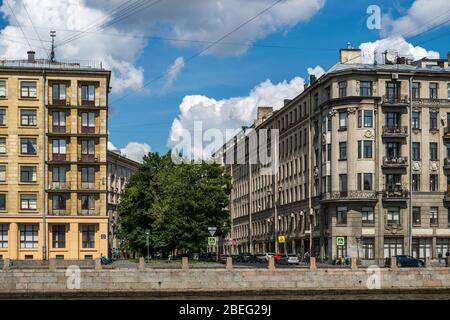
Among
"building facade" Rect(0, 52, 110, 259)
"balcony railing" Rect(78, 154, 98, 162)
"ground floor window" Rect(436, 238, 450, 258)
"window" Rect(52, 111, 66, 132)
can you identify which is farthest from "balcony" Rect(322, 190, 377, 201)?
"window" Rect(52, 111, 66, 132)

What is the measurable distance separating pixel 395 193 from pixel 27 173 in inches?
1592

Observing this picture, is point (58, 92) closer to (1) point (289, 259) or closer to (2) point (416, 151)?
(1) point (289, 259)

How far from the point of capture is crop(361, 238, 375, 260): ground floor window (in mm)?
93375

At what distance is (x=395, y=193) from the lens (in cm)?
9419

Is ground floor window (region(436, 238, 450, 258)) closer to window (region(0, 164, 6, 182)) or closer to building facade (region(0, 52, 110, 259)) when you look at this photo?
building facade (region(0, 52, 110, 259))

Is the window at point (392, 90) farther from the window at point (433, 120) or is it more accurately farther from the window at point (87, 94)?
the window at point (87, 94)

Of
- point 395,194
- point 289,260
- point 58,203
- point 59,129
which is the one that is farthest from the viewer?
point 395,194

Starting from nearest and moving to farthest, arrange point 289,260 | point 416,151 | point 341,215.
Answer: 1. point 289,260
2. point 341,215
3. point 416,151

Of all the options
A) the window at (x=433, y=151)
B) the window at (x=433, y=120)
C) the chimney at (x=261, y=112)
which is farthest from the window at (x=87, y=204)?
the chimney at (x=261, y=112)

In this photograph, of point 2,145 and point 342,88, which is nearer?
point 2,145

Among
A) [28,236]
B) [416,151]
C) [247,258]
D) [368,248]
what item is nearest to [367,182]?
[416,151]

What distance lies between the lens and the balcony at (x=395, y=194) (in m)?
93.9
